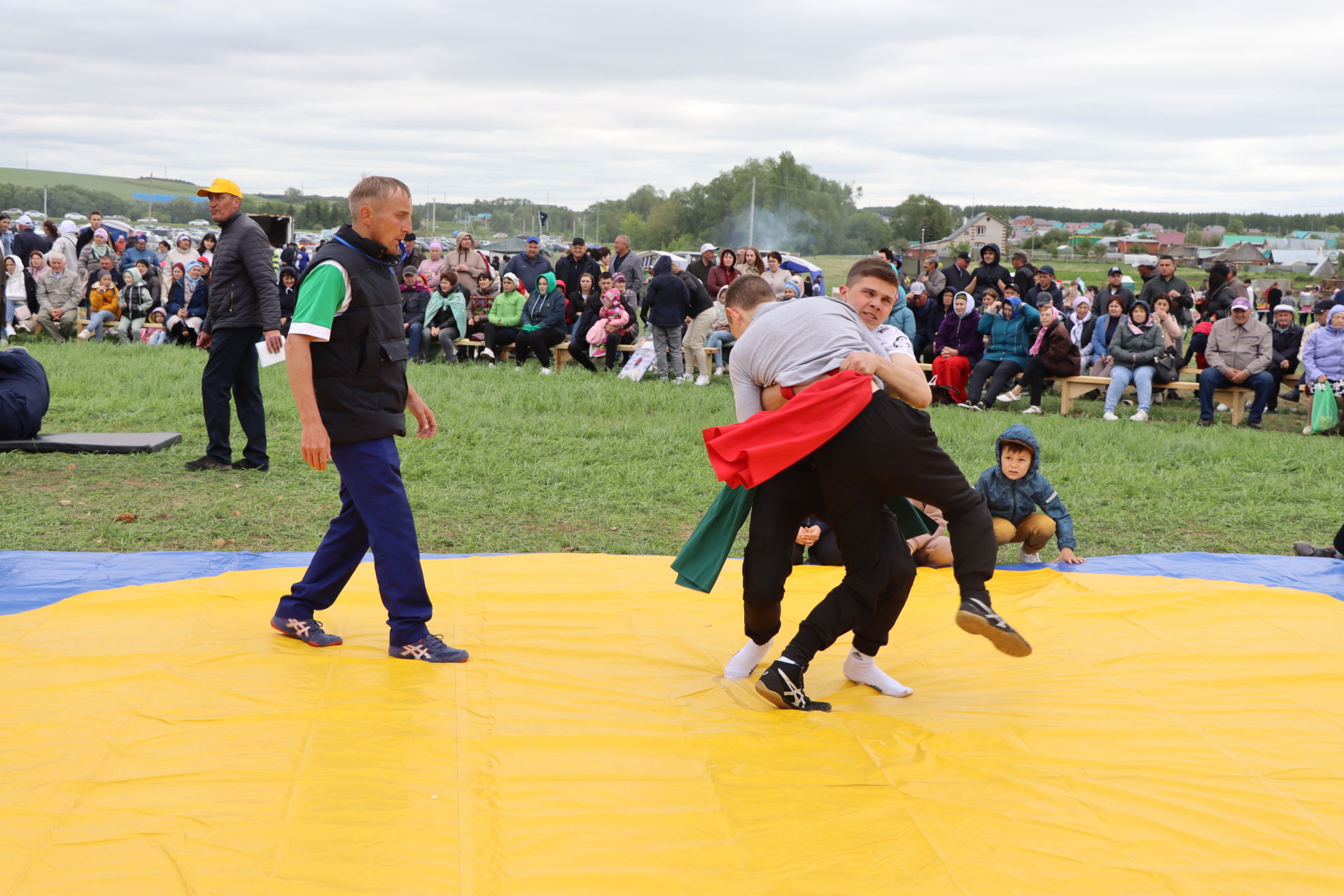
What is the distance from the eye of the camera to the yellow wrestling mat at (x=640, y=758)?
2572 mm

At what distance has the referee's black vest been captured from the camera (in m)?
3.73

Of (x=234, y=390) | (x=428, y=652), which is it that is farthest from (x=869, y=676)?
(x=234, y=390)

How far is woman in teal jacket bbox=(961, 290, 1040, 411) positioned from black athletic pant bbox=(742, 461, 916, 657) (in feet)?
28.5

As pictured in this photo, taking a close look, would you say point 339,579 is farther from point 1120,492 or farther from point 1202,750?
point 1120,492

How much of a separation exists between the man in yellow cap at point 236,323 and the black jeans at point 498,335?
672 centimetres

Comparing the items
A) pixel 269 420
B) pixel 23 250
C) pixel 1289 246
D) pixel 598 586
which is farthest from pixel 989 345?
pixel 1289 246

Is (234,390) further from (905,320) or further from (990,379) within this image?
(990,379)

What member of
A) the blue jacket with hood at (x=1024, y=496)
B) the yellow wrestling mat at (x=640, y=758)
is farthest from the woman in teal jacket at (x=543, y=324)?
the yellow wrestling mat at (x=640, y=758)

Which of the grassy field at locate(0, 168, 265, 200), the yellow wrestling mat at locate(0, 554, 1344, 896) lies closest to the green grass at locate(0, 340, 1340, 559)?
the yellow wrestling mat at locate(0, 554, 1344, 896)

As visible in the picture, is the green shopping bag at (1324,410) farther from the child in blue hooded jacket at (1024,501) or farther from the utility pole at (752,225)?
the utility pole at (752,225)

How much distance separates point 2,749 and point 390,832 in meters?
1.21

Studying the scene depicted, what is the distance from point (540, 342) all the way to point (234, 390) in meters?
6.65

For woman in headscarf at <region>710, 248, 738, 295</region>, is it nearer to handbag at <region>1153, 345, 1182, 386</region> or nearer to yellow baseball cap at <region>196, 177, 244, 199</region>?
handbag at <region>1153, 345, 1182, 386</region>

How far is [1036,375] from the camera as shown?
12133 mm
